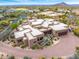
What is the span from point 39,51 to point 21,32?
2.55 meters

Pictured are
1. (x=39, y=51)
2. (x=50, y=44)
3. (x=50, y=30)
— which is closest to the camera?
(x=39, y=51)

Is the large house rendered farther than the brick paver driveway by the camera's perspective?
Yes

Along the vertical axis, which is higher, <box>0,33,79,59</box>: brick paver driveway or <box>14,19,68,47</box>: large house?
<box>14,19,68,47</box>: large house

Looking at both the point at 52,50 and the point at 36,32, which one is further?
the point at 36,32

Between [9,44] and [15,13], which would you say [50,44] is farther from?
[15,13]

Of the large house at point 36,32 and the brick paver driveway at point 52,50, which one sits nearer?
the brick paver driveway at point 52,50

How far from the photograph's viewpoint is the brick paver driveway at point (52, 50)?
988cm

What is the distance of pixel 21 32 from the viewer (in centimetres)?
1234

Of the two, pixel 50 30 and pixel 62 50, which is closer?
pixel 62 50

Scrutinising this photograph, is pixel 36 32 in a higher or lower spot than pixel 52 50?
higher

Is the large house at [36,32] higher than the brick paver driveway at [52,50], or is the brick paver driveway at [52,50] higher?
the large house at [36,32]

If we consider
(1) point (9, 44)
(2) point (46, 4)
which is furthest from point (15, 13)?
(1) point (9, 44)

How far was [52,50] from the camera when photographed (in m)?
10.4

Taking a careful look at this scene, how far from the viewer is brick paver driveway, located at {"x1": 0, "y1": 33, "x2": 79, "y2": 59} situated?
9.88 metres
